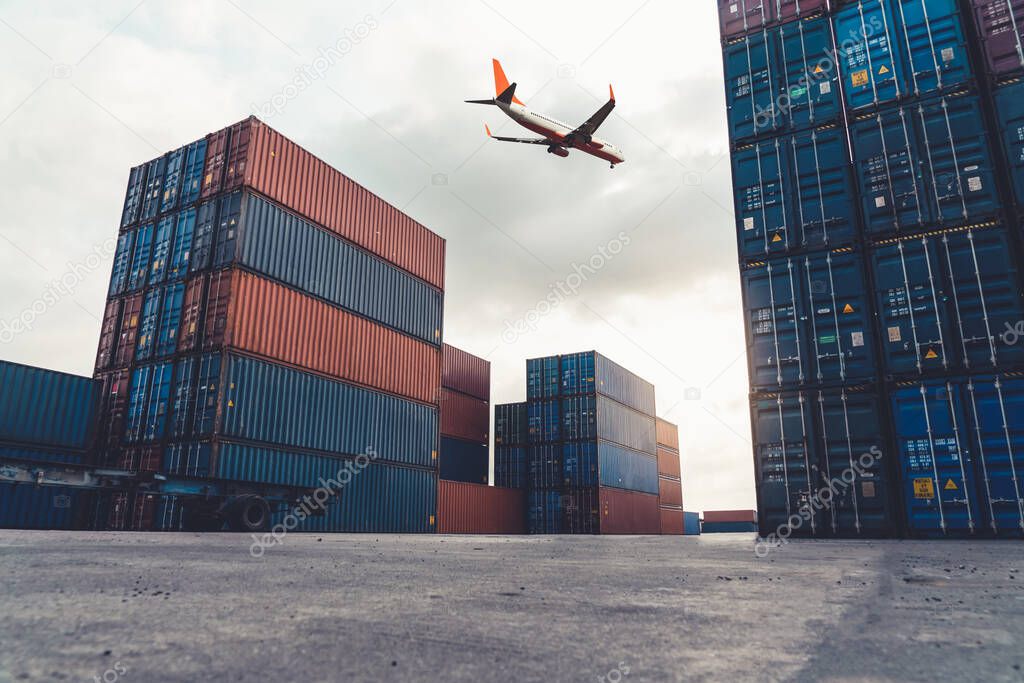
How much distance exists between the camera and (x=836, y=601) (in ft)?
13.0

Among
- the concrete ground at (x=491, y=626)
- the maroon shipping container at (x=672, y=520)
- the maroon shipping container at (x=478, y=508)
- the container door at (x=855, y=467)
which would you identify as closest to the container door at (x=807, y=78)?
the container door at (x=855, y=467)

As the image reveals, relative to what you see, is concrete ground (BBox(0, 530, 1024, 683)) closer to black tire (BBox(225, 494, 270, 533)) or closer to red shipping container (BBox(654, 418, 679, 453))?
black tire (BBox(225, 494, 270, 533))

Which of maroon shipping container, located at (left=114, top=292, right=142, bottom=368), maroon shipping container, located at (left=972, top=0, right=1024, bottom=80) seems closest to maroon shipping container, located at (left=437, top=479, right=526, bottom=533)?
maroon shipping container, located at (left=114, top=292, right=142, bottom=368)

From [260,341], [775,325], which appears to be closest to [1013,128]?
[775,325]

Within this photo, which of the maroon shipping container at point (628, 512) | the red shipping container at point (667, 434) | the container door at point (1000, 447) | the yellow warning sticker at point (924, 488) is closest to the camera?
the container door at point (1000, 447)

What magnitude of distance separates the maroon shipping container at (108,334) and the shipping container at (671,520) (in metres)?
35.0

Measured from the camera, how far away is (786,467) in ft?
51.1

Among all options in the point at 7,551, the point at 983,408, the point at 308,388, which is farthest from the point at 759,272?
the point at 7,551

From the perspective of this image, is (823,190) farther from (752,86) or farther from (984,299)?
(984,299)

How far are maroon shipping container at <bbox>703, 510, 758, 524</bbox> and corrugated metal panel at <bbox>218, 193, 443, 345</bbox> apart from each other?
51338mm

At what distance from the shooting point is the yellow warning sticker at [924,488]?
46.5 feet

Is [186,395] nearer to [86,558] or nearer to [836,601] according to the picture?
[86,558]

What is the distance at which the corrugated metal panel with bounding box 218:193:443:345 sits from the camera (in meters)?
20.8

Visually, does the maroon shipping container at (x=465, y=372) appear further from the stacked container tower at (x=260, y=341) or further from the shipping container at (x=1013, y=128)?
the shipping container at (x=1013, y=128)
